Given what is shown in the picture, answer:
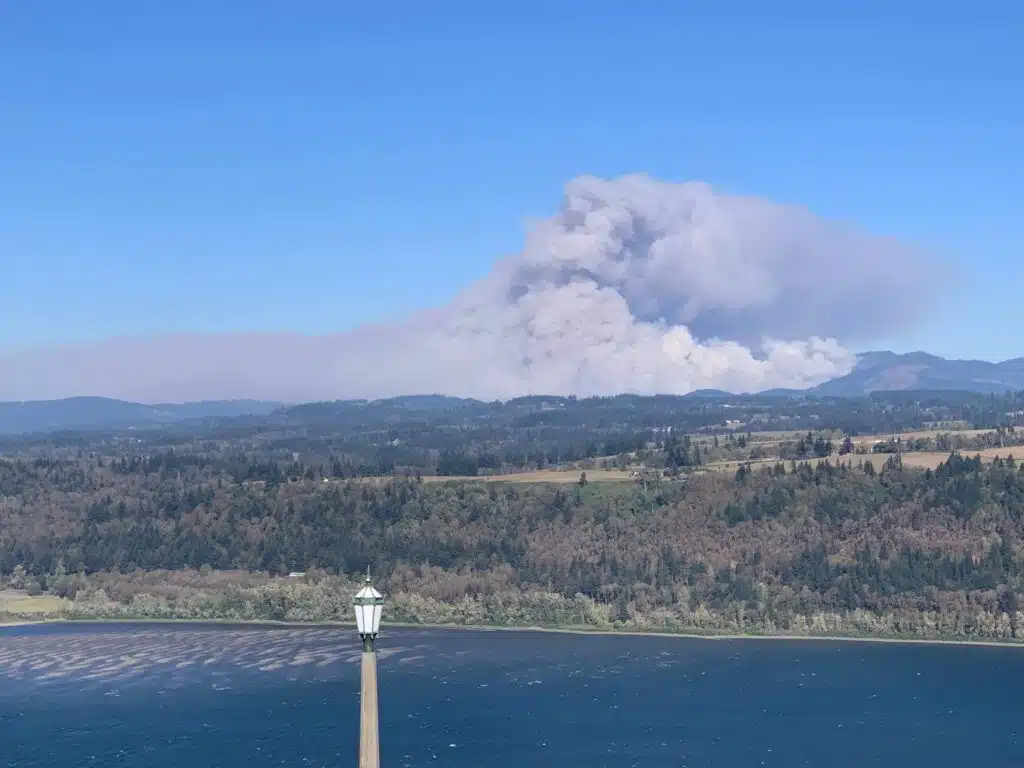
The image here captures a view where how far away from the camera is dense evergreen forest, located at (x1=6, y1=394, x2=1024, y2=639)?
107562mm

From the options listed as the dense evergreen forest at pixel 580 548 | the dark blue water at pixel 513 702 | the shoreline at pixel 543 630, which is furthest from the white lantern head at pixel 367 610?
the dense evergreen forest at pixel 580 548

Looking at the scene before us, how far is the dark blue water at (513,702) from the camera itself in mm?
68062

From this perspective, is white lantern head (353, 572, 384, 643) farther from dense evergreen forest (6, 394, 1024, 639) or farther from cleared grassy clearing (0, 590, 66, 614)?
cleared grassy clearing (0, 590, 66, 614)

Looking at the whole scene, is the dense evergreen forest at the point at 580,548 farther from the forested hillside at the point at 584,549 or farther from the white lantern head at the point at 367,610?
the white lantern head at the point at 367,610

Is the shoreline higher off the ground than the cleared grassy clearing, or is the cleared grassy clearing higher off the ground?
the cleared grassy clearing

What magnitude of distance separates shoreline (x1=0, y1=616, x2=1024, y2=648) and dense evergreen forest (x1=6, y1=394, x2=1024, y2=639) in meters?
1.12

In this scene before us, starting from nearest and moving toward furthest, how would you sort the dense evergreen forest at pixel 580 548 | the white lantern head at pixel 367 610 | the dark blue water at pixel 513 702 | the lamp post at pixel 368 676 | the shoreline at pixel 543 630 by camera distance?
the lamp post at pixel 368 676 < the white lantern head at pixel 367 610 < the dark blue water at pixel 513 702 < the shoreline at pixel 543 630 < the dense evergreen forest at pixel 580 548

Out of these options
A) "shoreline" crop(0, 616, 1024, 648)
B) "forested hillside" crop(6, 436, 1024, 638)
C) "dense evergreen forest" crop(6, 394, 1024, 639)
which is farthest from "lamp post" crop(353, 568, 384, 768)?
"forested hillside" crop(6, 436, 1024, 638)

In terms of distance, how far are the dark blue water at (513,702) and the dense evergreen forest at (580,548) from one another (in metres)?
7.31

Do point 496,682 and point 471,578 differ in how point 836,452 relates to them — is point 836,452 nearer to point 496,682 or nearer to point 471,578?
point 471,578

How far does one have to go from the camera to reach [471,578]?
116938mm

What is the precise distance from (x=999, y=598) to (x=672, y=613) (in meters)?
24.7

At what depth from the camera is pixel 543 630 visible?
107375mm

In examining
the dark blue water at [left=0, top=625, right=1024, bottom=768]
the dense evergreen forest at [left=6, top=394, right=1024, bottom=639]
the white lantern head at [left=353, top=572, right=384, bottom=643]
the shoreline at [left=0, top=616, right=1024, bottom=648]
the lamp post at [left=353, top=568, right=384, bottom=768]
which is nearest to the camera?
the lamp post at [left=353, top=568, right=384, bottom=768]
